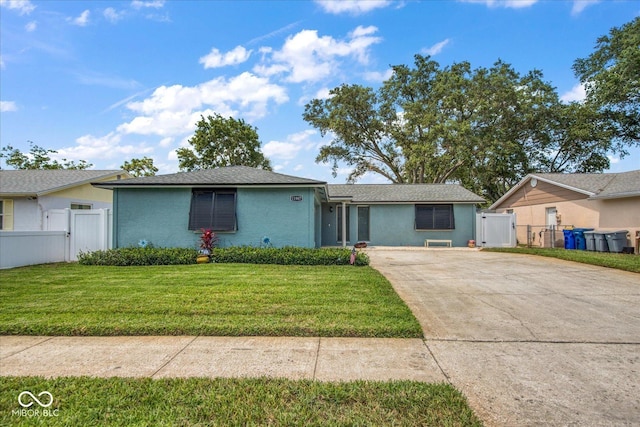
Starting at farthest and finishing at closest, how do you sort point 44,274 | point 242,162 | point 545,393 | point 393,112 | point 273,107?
point 242,162, point 393,112, point 273,107, point 44,274, point 545,393

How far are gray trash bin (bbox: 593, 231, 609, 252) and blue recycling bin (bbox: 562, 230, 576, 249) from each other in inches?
40.5

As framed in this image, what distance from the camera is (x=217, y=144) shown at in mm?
30703

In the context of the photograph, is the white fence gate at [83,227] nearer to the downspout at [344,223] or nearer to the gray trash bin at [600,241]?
the downspout at [344,223]

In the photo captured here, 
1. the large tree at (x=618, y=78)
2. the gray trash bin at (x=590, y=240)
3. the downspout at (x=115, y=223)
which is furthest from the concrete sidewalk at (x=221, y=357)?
the large tree at (x=618, y=78)

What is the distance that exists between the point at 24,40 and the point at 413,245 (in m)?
16.4

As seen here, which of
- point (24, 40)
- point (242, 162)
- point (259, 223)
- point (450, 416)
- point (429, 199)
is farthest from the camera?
point (242, 162)

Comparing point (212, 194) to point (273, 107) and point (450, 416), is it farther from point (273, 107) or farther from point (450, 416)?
point (450, 416)

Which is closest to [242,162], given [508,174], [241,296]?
[508,174]

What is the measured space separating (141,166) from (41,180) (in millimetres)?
19219

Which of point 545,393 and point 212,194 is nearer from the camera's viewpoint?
point 545,393

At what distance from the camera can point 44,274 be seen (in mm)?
8125

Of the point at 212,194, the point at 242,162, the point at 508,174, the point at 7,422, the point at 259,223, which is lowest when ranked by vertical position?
the point at 7,422

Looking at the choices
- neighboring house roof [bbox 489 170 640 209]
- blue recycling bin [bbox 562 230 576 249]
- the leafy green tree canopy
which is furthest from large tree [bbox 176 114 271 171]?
blue recycling bin [bbox 562 230 576 249]

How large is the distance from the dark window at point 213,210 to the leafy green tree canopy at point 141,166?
84.0 feet
